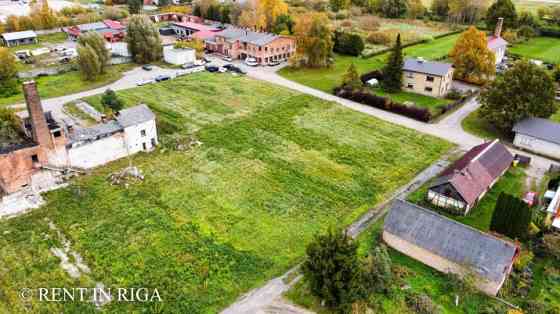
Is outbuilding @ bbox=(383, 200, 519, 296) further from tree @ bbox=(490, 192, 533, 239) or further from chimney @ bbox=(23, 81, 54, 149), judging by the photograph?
chimney @ bbox=(23, 81, 54, 149)

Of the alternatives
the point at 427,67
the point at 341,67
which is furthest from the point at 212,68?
the point at 427,67

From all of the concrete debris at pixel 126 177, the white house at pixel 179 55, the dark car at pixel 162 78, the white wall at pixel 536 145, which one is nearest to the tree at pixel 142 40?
the white house at pixel 179 55

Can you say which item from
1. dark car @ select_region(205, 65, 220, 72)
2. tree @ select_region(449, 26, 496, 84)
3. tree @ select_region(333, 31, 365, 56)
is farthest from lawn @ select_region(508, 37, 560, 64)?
dark car @ select_region(205, 65, 220, 72)

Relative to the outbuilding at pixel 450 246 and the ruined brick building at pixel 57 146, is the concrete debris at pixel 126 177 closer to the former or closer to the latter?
the ruined brick building at pixel 57 146

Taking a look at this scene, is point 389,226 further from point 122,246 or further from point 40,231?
point 40,231

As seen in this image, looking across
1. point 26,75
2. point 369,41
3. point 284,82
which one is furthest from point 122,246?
point 369,41

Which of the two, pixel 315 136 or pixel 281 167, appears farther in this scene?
pixel 315 136
